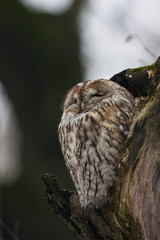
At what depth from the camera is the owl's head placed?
3.00 meters

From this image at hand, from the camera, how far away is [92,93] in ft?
10.2

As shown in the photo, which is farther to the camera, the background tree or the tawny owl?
the background tree

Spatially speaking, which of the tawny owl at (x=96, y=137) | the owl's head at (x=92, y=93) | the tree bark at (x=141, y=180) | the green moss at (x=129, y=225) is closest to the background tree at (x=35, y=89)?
the owl's head at (x=92, y=93)

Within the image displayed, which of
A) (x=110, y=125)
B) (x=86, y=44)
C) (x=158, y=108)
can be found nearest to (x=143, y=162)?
(x=158, y=108)

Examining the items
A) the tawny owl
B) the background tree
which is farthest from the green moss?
the background tree

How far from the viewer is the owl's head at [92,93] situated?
118 inches

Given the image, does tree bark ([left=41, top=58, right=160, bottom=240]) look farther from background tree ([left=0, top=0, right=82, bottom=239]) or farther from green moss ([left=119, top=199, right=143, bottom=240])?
background tree ([left=0, top=0, right=82, bottom=239])

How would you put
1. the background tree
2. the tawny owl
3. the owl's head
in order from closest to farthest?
the tawny owl, the owl's head, the background tree

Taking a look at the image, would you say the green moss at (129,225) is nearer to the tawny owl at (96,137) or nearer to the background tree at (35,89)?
the tawny owl at (96,137)

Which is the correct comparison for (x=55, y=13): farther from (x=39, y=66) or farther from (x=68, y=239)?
(x=68, y=239)

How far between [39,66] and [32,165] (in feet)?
3.59

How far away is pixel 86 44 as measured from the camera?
5.24 metres

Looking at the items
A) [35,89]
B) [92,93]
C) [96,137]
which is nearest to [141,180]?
[96,137]

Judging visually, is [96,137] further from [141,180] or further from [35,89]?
[35,89]
